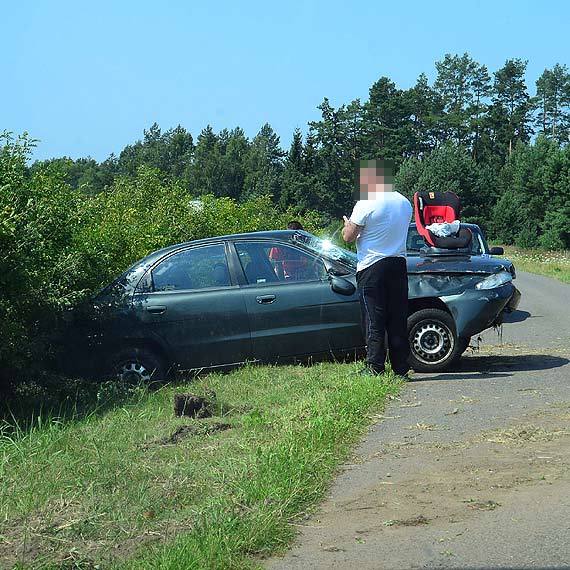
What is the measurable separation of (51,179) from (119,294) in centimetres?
138

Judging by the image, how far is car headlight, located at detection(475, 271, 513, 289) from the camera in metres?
10.1

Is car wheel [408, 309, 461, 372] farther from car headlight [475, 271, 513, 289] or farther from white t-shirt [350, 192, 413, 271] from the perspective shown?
white t-shirt [350, 192, 413, 271]

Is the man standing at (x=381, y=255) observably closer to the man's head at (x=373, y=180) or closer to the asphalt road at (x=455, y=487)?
the man's head at (x=373, y=180)

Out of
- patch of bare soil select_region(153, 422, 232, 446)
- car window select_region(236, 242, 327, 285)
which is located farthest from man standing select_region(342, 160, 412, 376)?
patch of bare soil select_region(153, 422, 232, 446)

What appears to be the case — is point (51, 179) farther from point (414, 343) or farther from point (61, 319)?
point (414, 343)

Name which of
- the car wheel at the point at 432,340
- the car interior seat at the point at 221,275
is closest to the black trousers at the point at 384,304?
the car wheel at the point at 432,340

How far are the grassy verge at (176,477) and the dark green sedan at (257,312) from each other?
1245 millimetres

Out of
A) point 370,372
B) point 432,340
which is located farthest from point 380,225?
point 432,340

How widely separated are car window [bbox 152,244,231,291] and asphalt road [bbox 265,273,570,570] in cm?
261

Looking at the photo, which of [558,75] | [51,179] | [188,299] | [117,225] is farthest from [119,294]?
[558,75]

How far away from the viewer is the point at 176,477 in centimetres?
601

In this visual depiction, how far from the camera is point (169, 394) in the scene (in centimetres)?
926

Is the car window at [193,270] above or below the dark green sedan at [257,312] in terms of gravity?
above

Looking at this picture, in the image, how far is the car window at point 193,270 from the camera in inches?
414
